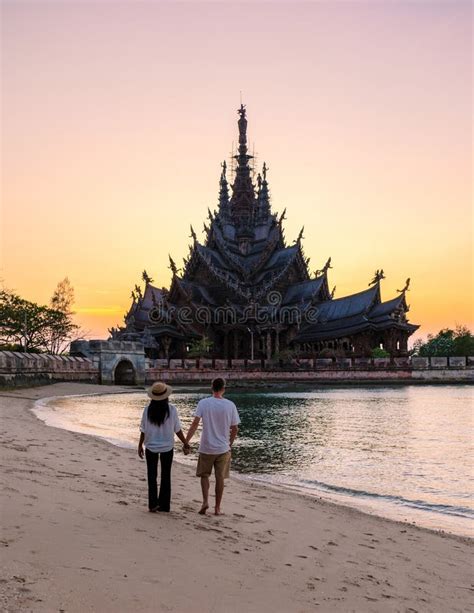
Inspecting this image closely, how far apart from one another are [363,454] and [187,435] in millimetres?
10188

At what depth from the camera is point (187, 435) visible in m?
7.23

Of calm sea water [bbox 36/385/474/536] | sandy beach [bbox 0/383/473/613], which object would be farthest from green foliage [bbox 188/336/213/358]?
sandy beach [bbox 0/383/473/613]

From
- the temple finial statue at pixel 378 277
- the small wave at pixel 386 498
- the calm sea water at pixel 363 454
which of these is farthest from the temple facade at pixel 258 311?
the small wave at pixel 386 498

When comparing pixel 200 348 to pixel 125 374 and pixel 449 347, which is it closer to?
pixel 125 374

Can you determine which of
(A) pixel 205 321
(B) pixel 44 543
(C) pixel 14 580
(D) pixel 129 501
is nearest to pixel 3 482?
(D) pixel 129 501

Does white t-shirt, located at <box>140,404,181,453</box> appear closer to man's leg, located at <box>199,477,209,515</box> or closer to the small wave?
man's leg, located at <box>199,477,209,515</box>

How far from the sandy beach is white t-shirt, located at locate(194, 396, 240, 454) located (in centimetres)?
85

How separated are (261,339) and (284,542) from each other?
209ft

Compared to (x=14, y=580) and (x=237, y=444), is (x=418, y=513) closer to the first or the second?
(x=14, y=580)

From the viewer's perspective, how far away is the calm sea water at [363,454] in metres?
10.5

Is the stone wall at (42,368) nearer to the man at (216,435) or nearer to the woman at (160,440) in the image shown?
the woman at (160,440)

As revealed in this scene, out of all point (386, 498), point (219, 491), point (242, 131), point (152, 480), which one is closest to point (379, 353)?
point (242, 131)

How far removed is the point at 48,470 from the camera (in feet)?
28.8

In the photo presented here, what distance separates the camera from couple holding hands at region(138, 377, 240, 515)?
277 inches
